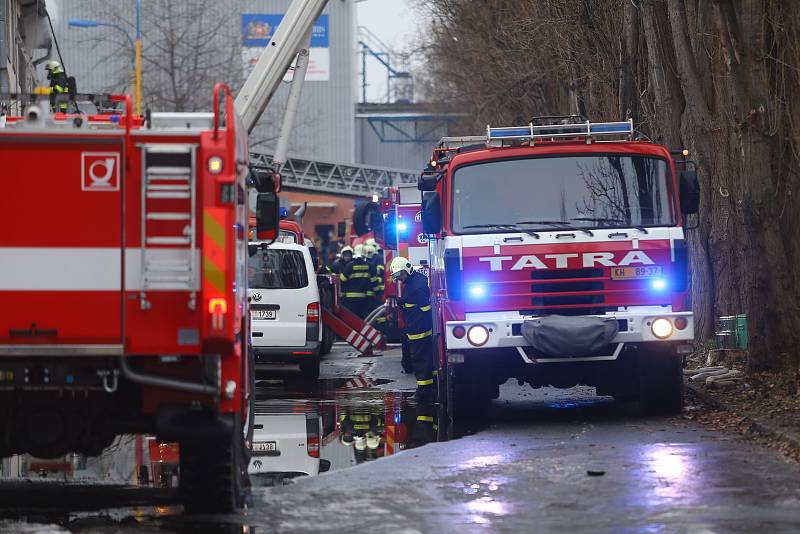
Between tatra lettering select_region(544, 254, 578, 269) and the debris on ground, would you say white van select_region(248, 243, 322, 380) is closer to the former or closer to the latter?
the debris on ground

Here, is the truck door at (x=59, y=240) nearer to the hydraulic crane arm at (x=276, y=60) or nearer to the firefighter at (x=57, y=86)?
the firefighter at (x=57, y=86)

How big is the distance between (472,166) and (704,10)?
5680 millimetres

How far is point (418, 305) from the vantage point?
1772cm

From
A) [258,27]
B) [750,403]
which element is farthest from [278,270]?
[258,27]

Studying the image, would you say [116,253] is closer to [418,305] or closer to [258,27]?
[418,305]

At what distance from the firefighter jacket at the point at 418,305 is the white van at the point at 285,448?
254 cm

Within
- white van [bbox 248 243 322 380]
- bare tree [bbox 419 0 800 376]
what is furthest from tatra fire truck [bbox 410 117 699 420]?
white van [bbox 248 243 322 380]

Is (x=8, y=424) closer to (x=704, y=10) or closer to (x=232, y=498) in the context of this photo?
(x=232, y=498)

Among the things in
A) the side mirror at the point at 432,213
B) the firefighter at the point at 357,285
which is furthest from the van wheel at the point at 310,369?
the firefighter at the point at 357,285

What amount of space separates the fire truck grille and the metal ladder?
5.32 meters

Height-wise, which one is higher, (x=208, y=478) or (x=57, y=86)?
(x=57, y=86)

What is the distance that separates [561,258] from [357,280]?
14.7 metres

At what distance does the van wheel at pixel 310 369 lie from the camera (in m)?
19.5

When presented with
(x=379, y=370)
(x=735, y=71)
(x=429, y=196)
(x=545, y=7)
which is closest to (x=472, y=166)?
(x=429, y=196)
